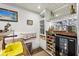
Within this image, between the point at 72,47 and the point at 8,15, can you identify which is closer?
the point at 72,47

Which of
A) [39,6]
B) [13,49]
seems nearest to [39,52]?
[13,49]

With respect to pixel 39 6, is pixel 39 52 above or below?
below

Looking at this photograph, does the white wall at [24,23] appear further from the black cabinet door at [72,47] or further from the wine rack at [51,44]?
the black cabinet door at [72,47]

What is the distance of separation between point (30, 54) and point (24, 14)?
680mm

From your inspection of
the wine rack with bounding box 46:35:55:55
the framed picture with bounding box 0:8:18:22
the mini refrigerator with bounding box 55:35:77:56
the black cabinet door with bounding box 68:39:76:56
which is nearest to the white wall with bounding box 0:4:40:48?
the framed picture with bounding box 0:8:18:22

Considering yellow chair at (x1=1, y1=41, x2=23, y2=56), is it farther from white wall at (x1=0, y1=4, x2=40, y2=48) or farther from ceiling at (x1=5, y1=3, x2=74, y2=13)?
ceiling at (x1=5, y1=3, x2=74, y2=13)

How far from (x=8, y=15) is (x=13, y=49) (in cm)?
57

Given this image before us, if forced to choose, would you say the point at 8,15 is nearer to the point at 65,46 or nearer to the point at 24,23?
the point at 24,23

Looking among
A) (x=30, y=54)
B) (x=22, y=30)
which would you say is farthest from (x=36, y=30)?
(x=30, y=54)

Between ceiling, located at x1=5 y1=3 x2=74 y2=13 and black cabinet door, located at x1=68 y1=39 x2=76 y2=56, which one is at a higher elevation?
ceiling, located at x1=5 y1=3 x2=74 y2=13

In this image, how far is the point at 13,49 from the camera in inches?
69.0

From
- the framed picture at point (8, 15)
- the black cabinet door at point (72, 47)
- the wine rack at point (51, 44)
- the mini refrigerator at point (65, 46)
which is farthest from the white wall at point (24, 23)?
the black cabinet door at point (72, 47)

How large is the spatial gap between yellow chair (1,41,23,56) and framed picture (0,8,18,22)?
40 cm

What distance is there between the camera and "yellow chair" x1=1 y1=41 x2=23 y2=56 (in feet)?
5.69
